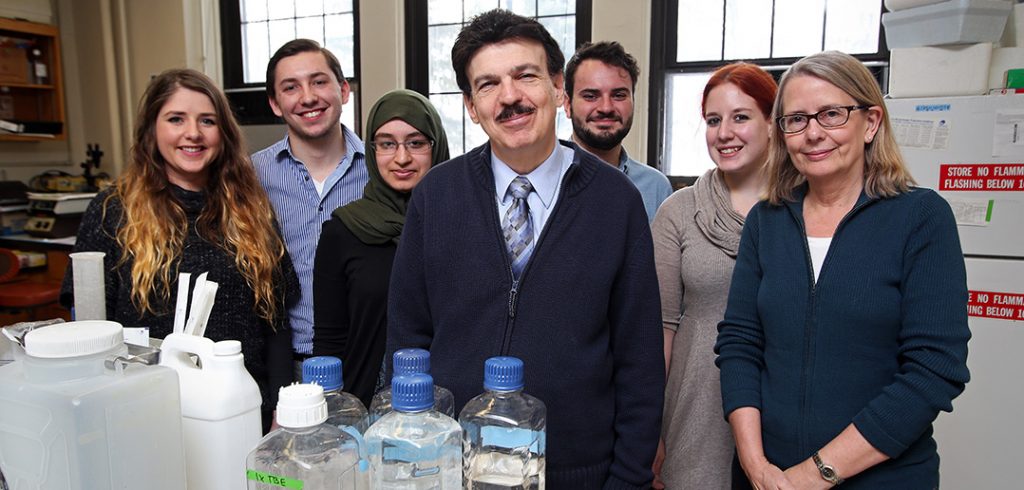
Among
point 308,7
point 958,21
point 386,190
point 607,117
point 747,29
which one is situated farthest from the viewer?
point 308,7

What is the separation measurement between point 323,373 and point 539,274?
398 millimetres

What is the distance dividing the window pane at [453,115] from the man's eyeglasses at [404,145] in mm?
2437

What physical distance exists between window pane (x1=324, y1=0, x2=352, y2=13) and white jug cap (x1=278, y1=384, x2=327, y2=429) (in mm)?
4091

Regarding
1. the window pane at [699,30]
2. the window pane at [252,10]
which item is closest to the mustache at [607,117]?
the window pane at [699,30]

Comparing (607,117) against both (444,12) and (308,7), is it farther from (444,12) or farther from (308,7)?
(308,7)

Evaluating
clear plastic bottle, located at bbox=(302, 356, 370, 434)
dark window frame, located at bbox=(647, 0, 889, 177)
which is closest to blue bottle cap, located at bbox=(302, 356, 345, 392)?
clear plastic bottle, located at bbox=(302, 356, 370, 434)

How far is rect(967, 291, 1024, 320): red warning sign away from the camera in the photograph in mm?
A: 2441

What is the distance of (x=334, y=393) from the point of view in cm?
83

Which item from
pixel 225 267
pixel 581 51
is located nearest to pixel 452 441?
pixel 225 267

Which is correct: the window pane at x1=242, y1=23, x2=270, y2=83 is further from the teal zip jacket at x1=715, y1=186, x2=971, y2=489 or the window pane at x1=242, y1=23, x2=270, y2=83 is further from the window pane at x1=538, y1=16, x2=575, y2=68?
the teal zip jacket at x1=715, y1=186, x2=971, y2=489

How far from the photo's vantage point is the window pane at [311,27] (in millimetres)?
4418

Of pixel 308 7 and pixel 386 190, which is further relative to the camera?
pixel 308 7

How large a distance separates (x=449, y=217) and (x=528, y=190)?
0.48 feet

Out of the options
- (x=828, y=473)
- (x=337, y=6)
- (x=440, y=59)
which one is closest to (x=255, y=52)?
(x=337, y=6)
